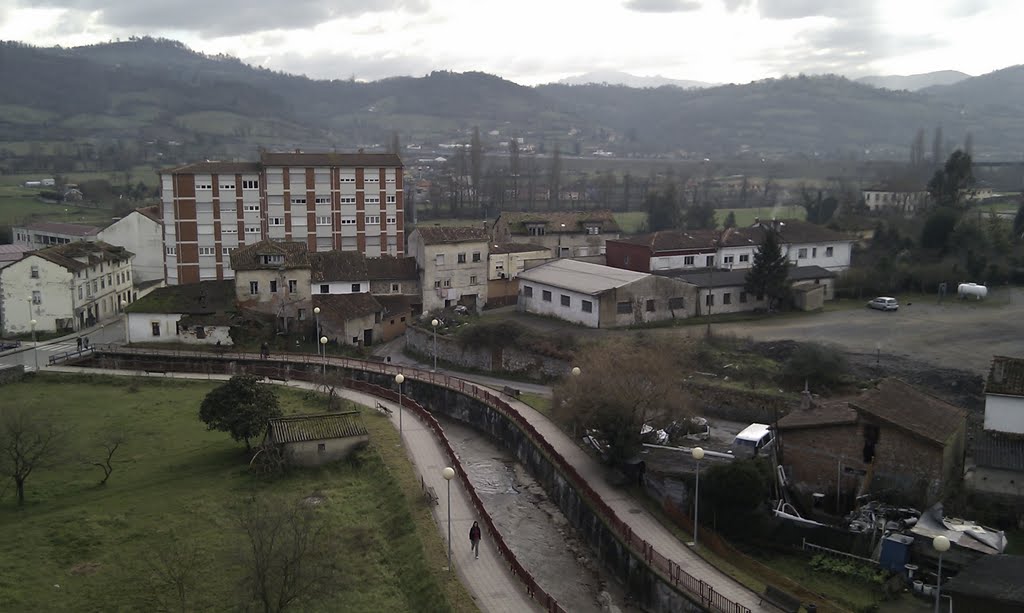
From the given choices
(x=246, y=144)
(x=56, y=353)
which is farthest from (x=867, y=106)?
(x=56, y=353)

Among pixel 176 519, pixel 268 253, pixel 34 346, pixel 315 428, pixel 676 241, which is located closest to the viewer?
pixel 176 519

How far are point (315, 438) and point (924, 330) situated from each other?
27.4 metres

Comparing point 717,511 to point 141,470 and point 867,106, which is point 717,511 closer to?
point 141,470

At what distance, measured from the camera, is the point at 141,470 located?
27344mm

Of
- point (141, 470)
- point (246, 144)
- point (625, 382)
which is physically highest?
point (246, 144)

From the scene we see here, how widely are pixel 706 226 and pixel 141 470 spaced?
5941cm

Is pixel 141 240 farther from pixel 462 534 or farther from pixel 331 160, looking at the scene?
pixel 462 534

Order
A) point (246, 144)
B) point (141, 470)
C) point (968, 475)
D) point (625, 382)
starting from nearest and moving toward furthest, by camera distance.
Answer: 1. point (968, 475)
2. point (625, 382)
3. point (141, 470)
4. point (246, 144)

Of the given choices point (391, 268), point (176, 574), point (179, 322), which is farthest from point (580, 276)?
point (176, 574)

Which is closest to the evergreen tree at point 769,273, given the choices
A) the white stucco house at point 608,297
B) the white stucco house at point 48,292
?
the white stucco house at point 608,297

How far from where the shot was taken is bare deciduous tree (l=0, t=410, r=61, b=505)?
2492 cm

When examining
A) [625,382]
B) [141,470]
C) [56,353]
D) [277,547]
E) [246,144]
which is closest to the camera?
[277,547]

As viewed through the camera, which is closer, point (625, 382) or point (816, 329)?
point (625, 382)

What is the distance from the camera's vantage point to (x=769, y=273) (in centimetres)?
4434
